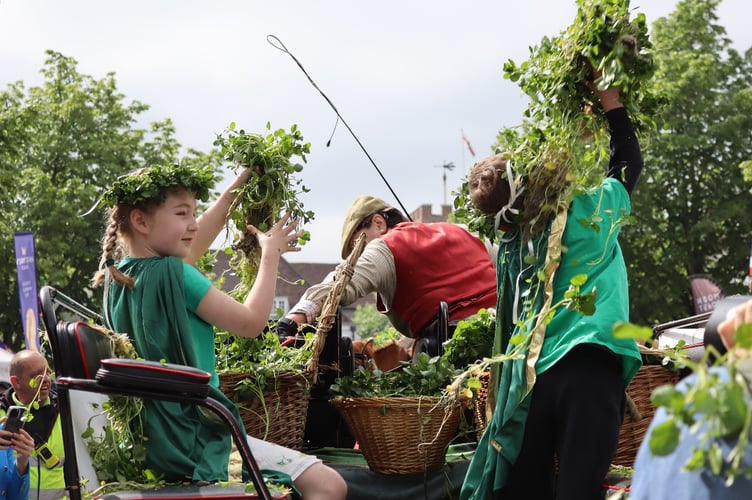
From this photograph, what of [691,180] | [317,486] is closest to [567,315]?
[317,486]

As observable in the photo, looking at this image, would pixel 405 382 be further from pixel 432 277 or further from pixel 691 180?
pixel 691 180

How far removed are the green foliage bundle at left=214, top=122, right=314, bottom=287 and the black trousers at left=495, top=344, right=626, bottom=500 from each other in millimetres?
1374

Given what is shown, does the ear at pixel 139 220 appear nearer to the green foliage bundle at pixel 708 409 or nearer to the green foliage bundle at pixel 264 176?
the green foliage bundle at pixel 264 176

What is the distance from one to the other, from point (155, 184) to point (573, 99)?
4.83 feet

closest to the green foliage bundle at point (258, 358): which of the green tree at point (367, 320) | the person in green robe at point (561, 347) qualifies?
the person in green robe at point (561, 347)

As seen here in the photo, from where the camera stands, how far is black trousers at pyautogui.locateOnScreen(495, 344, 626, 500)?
291cm

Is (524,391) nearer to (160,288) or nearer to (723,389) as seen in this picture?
(160,288)

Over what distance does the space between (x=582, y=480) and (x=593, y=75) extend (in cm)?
135

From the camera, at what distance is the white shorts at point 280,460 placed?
311 centimetres

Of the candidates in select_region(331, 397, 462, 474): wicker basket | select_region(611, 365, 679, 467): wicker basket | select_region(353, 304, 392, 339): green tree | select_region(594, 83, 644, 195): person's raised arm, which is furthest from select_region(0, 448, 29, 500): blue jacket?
select_region(353, 304, 392, 339): green tree

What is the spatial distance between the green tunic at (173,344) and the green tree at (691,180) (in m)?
20.6

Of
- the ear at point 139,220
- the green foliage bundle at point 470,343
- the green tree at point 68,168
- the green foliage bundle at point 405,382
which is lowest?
the green foliage bundle at point 405,382

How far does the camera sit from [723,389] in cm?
128

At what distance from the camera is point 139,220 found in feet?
11.0
